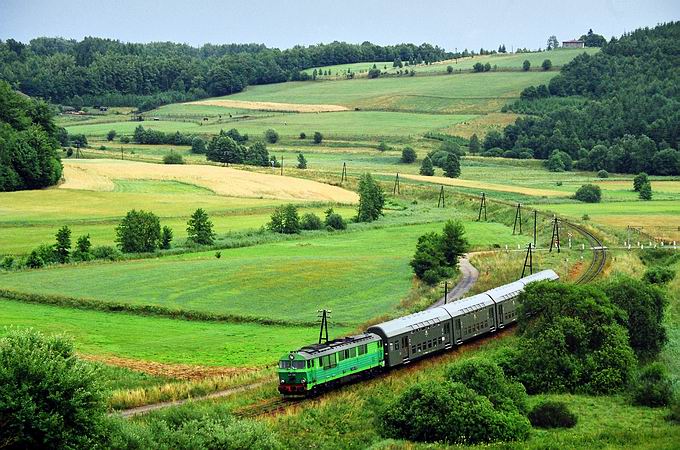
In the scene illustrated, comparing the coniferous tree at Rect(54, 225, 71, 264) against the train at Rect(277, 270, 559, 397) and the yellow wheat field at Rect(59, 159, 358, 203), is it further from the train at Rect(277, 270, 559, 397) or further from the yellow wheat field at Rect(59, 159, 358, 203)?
the yellow wheat field at Rect(59, 159, 358, 203)

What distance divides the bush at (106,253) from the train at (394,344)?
39.3 meters

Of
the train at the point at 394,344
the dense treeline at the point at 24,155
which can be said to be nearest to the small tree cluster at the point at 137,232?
the train at the point at 394,344

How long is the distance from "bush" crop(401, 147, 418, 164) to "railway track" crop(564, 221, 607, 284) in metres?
79.2

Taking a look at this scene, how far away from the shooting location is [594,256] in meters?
89.2

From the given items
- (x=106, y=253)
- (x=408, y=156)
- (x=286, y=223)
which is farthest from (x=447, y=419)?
(x=408, y=156)

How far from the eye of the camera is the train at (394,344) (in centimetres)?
4581

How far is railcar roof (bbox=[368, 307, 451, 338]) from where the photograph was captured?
170 feet

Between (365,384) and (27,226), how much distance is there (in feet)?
221

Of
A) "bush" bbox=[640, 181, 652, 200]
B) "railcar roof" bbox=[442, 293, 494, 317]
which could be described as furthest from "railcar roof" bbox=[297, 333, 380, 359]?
"bush" bbox=[640, 181, 652, 200]

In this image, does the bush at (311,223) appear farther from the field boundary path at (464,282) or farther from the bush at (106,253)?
the bush at (106,253)

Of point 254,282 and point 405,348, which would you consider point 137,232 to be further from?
point 405,348

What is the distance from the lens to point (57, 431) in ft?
120

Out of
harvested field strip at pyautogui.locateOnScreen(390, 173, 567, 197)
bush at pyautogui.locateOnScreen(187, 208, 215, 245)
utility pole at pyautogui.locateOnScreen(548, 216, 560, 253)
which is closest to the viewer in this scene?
utility pole at pyautogui.locateOnScreen(548, 216, 560, 253)

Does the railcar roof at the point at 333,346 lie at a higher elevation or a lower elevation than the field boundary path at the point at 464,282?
higher
